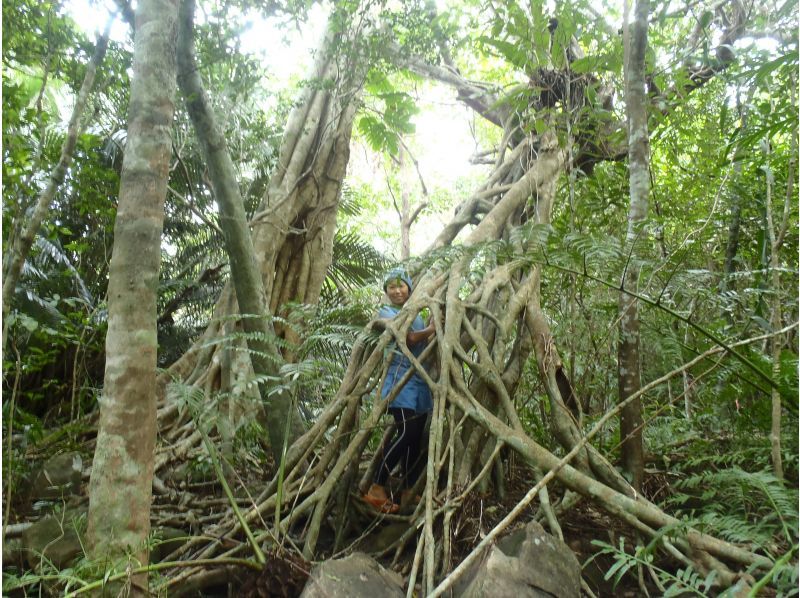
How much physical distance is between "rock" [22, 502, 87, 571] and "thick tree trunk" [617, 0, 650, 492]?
2597mm

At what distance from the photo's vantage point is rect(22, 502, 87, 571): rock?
2508 mm

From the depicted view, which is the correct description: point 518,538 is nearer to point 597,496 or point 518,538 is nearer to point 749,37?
point 597,496

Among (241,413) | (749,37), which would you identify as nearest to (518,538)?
(241,413)

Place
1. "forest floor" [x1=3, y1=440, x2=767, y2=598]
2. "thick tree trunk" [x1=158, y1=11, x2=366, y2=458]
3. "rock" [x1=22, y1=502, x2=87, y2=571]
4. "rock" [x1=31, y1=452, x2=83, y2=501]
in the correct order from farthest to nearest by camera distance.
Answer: "thick tree trunk" [x1=158, y1=11, x2=366, y2=458] → "rock" [x1=31, y1=452, x2=83, y2=501] → "rock" [x1=22, y1=502, x2=87, y2=571] → "forest floor" [x1=3, y1=440, x2=767, y2=598]

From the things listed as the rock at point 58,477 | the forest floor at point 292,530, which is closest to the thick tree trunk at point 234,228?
the forest floor at point 292,530

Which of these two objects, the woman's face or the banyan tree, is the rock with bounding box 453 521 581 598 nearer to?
the banyan tree

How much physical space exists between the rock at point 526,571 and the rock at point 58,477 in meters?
2.61

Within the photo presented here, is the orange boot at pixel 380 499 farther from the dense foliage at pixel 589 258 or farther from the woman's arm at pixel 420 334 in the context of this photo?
the woman's arm at pixel 420 334

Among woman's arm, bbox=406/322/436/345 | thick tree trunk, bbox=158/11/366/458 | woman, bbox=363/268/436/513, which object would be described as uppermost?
thick tree trunk, bbox=158/11/366/458

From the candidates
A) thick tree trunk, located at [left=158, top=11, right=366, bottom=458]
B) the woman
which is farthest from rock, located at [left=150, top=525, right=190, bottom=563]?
thick tree trunk, located at [left=158, top=11, right=366, bottom=458]

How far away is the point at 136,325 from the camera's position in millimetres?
2047

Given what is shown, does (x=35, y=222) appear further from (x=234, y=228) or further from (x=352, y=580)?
(x=352, y=580)

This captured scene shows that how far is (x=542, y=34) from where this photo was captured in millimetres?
3705

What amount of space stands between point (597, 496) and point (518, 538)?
1.29 feet
